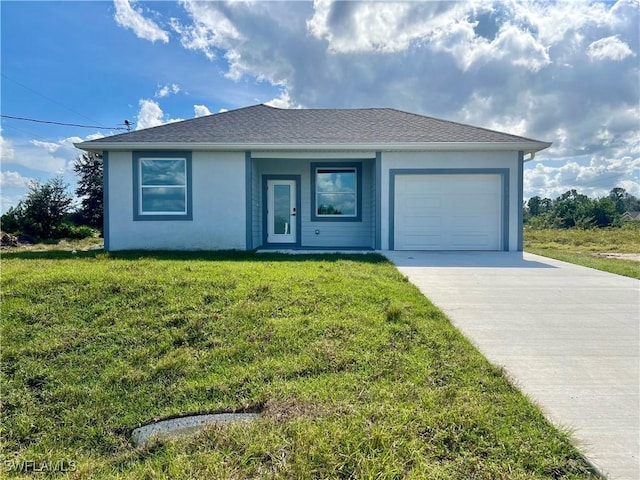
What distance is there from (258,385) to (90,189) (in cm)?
2222

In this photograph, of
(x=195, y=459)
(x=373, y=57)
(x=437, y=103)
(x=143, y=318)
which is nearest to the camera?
(x=195, y=459)

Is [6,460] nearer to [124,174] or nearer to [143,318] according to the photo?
[143,318]

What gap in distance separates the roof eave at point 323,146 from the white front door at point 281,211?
6.47 ft

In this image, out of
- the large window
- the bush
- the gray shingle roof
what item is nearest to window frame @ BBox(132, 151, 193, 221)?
the large window

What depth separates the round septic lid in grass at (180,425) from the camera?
88.3 inches

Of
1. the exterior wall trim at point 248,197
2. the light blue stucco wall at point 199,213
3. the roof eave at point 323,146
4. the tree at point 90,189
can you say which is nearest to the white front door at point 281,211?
the exterior wall trim at point 248,197

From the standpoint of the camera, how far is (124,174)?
982cm

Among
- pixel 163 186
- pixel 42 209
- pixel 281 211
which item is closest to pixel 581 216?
pixel 281 211

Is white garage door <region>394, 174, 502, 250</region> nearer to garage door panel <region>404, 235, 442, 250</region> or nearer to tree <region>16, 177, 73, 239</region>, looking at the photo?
garage door panel <region>404, 235, 442, 250</region>

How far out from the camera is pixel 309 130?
1081 cm

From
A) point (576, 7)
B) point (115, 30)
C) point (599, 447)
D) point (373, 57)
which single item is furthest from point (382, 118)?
point (599, 447)

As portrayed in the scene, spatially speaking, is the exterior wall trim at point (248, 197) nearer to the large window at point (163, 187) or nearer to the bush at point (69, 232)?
the large window at point (163, 187)

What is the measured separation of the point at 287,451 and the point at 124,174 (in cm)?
1007

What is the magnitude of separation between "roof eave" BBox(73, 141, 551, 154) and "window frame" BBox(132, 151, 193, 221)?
0.91 ft
